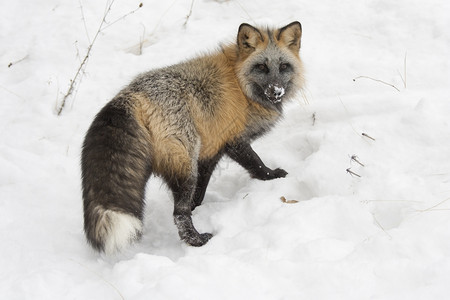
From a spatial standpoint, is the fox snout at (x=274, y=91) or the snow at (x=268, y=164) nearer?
the snow at (x=268, y=164)

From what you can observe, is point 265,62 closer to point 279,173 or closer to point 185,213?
point 279,173

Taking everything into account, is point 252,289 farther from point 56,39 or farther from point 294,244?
point 56,39

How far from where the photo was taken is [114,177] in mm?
3391

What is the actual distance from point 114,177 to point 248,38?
6.61 feet

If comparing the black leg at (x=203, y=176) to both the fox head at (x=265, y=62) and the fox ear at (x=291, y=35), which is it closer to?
the fox head at (x=265, y=62)

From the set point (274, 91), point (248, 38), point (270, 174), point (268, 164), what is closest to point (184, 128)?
point (274, 91)

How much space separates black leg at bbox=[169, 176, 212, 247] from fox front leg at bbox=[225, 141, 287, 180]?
708mm

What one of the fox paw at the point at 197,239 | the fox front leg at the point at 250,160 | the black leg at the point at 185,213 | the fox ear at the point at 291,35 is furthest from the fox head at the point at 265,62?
the fox paw at the point at 197,239

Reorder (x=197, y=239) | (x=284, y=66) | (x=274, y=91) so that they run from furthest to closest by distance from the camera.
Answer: (x=284, y=66) < (x=274, y=91) < (x=197, y=239)

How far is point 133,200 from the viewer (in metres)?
3.40

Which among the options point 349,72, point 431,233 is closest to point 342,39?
point 349,72

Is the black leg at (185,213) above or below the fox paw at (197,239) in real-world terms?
above

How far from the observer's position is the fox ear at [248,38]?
14.6 ft

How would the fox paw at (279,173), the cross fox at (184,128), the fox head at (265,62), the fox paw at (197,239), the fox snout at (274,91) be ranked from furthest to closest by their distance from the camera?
the fox paw at (279,173), the fox head at (265,62), the fox snout at (274,91), the fox paw at (197,239), the cross fox at (184,128)
